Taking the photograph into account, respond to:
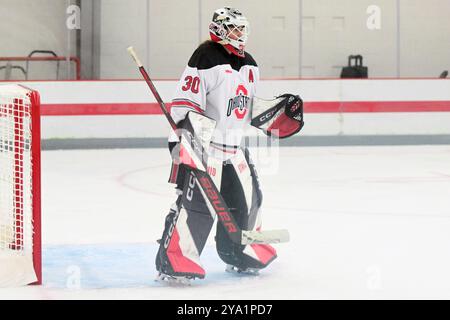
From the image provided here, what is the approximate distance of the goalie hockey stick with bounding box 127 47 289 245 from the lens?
368 centimetres

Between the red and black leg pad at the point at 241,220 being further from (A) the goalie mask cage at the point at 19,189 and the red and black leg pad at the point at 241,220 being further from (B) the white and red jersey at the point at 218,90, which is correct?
(A) the goalie mask cage at the point at 19,189

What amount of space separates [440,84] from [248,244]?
6.27m

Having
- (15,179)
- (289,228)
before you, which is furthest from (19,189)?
(289,228)

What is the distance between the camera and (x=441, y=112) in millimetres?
9602

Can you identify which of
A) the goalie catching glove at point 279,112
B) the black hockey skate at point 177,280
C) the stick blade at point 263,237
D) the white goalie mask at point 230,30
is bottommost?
the black hockey skate at point 177,280

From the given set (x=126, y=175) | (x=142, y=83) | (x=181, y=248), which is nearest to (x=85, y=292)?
(x=181, y=248)

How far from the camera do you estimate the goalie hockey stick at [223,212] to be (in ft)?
12.1

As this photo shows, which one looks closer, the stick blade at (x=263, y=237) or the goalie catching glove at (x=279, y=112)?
the stick blade at (x=263, y=237)

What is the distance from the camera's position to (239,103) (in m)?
3.79

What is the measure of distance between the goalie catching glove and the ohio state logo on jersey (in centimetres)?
9

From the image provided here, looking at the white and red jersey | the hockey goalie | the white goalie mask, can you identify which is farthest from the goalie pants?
the white goalie mask

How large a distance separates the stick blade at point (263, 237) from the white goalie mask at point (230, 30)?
69 centimetres

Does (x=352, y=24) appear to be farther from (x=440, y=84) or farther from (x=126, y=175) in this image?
(x=126, y=175)

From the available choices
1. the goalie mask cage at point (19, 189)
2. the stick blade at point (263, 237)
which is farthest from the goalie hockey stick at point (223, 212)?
the goalie mask cage at point (19, 189)
